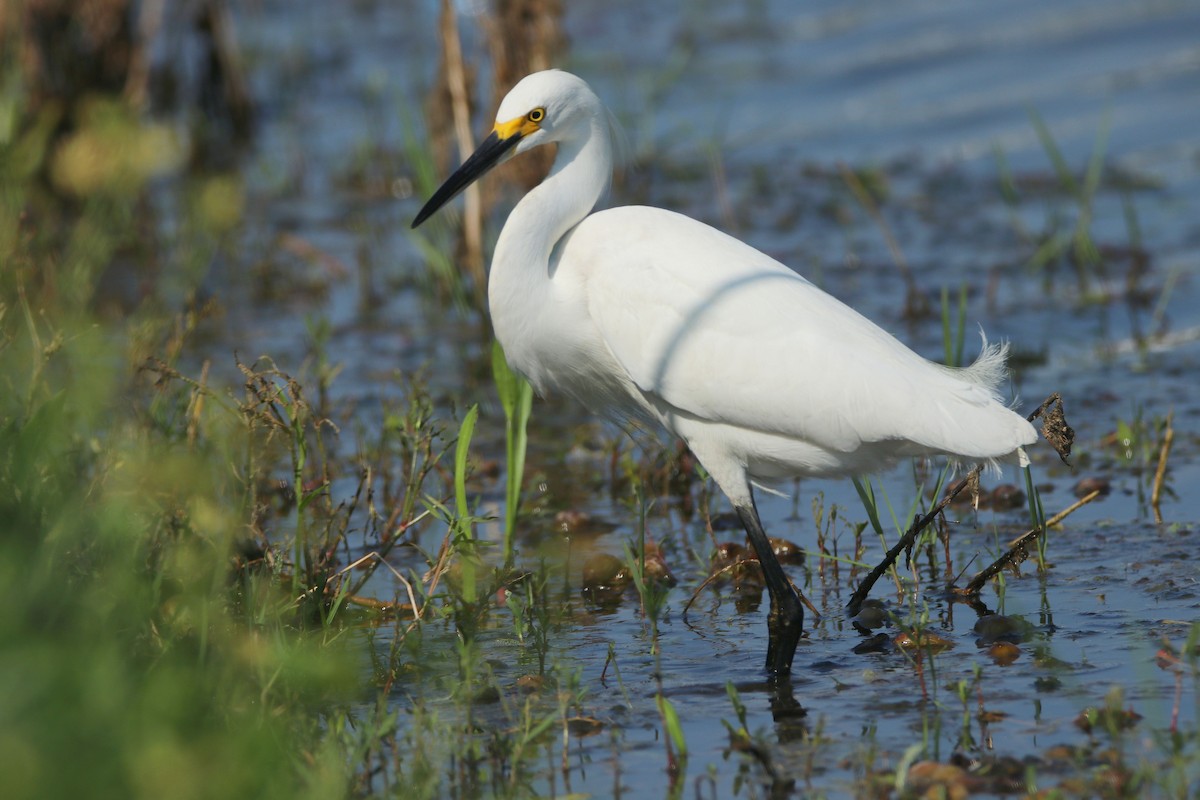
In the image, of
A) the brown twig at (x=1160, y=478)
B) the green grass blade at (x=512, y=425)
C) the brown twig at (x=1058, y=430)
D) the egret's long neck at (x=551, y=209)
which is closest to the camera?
the brown twig at (x=1058, y=430)

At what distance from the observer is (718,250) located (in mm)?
4160

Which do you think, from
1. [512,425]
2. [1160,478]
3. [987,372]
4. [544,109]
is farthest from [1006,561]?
[544,109]

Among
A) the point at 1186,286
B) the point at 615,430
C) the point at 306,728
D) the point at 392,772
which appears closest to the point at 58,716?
the point at 306,728

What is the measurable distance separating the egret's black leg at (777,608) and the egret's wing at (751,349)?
0.29 meters

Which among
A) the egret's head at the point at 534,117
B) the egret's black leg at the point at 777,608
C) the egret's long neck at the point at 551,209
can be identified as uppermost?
the egret's head at the point at 534,117

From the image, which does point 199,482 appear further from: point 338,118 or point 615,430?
point 338,118

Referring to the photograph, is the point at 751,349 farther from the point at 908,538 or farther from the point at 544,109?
the point at 544,109

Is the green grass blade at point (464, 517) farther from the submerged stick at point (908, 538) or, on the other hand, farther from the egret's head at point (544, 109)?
the submerged stick at point (908, 538)

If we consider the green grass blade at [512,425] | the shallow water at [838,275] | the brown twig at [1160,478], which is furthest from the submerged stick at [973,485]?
the green grass blade at [512,425]

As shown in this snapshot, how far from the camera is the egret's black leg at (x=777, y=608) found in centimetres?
383

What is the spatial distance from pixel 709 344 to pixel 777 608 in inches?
27.9

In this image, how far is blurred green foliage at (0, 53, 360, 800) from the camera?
7.55ft

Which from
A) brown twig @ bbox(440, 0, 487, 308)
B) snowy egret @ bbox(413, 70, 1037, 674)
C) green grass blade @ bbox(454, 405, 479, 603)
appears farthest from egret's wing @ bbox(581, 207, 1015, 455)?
brown twig @ bbox(440, 0, 487, 308)

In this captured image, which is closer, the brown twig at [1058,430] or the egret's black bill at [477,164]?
the brown twig at [1058,430]
